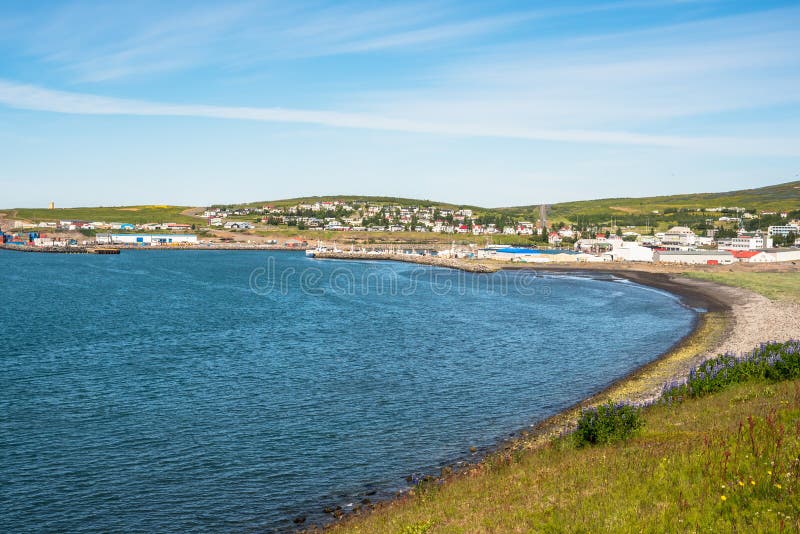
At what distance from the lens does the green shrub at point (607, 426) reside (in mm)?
15367

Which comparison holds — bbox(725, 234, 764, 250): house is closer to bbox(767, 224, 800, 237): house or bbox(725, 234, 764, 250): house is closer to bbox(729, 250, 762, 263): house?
bbox(729, 250, 762, 263): house

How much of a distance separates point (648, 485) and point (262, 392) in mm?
19214

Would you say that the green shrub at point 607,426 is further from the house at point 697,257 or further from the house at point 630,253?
the house at point 630,253

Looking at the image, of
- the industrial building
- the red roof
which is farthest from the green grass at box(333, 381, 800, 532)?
the industrial building

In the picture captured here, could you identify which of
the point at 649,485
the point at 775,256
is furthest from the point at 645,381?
the point at 775,256

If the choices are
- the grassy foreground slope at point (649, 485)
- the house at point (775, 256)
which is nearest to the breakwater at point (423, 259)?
the house at point (775, 256)

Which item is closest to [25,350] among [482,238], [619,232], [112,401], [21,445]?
[112,401]

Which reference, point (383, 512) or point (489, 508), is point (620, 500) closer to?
point (489, 508)

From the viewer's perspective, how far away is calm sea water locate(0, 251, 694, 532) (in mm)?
17156

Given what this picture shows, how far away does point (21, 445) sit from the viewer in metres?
20.4

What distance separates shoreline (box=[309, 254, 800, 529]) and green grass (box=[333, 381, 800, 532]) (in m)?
1.14

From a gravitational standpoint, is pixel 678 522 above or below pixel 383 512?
above

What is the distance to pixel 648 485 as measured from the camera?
35.9 ft

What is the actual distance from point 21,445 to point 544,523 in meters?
17.7
